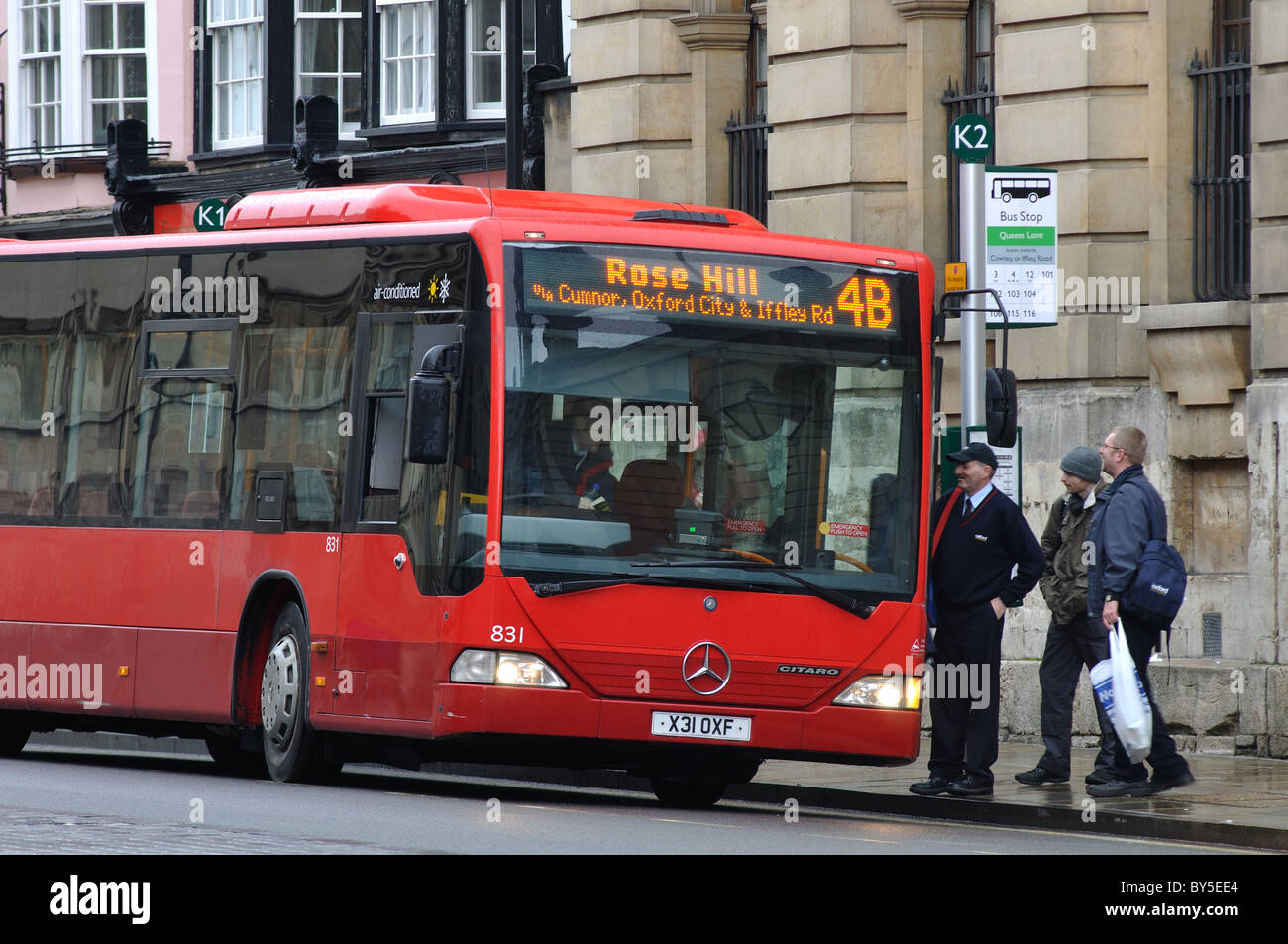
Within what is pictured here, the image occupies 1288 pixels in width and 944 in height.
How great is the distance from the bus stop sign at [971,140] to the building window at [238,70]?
47.8 feet

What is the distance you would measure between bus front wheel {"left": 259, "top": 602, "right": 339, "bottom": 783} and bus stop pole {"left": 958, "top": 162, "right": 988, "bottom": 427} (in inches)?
162

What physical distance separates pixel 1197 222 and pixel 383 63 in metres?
11.5

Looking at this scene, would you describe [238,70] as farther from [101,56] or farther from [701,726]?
[701,726]

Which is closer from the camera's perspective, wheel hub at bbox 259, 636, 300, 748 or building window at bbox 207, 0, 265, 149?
wheel hub at bbox 259, 636, 300, 748

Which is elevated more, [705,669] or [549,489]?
[549,489]

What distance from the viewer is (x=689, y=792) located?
14922mm

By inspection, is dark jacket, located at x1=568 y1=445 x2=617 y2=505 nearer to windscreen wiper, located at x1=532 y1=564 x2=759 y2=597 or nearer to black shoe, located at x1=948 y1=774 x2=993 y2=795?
windscreen wiper, located at x1=532 y1=564 x2=759 y2=597

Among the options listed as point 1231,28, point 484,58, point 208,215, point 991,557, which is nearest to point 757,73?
point 484,58

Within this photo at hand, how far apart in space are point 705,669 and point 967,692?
1.82 metres

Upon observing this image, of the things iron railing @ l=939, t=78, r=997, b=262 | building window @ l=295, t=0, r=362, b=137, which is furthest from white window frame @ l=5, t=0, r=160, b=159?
iron railing @ l=939, t=78, r=997, b=262

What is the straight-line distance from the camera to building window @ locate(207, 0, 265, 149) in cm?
2928

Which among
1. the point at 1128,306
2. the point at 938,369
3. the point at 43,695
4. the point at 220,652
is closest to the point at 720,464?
the point at 938,369

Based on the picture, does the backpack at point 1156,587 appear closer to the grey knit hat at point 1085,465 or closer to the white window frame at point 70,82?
the grey knit hat at point 1085,465

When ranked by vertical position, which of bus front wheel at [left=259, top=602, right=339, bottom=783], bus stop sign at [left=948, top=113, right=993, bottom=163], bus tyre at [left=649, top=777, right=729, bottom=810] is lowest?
bus tyre at [left=649, top=777, right=729, bottom=810]
